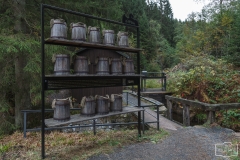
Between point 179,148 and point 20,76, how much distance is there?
419 cm

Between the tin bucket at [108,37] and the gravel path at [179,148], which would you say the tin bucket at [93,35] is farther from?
the gravel path at [179,148]

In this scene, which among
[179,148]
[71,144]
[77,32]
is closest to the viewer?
[77,32]

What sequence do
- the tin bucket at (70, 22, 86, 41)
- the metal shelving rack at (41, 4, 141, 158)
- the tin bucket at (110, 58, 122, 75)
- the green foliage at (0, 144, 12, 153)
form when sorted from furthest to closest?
the tin bucket at (110, 58, 122, 75), the green foliage at (0, 144, 12, 153), the tin bucket at (70, 22, 86, 41), the metal shelving rack at (41, 4, 141, 158)

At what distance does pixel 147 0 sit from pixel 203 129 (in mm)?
31403

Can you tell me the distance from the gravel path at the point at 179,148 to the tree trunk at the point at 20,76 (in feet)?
10.2

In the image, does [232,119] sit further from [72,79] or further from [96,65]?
→ [72,79]

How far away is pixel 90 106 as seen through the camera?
301cm

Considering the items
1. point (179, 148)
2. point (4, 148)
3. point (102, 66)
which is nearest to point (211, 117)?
point (179, 148)

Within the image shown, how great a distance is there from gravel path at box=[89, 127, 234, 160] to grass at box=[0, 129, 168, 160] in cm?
20

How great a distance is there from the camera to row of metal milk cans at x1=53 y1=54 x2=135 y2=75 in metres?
2.73

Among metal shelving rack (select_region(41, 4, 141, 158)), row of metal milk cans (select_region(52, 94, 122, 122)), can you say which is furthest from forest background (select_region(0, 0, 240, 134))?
row of metal milk cans (select_region(52, 94, 122, 122))

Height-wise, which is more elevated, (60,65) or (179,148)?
(60,65)

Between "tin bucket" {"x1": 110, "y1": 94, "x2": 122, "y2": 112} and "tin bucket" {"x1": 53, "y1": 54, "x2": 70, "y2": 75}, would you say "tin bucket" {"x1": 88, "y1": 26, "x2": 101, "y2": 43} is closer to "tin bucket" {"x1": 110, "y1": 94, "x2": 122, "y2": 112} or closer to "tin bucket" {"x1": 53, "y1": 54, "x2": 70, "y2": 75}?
"tin bucket" {"x1": 53, "y1": 54, "x2": 70, "y2": 75}

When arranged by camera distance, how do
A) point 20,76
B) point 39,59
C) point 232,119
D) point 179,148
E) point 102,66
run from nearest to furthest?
point 102,66 < point 179,148 < point 39,59 < point 20,76 < point 232,119
